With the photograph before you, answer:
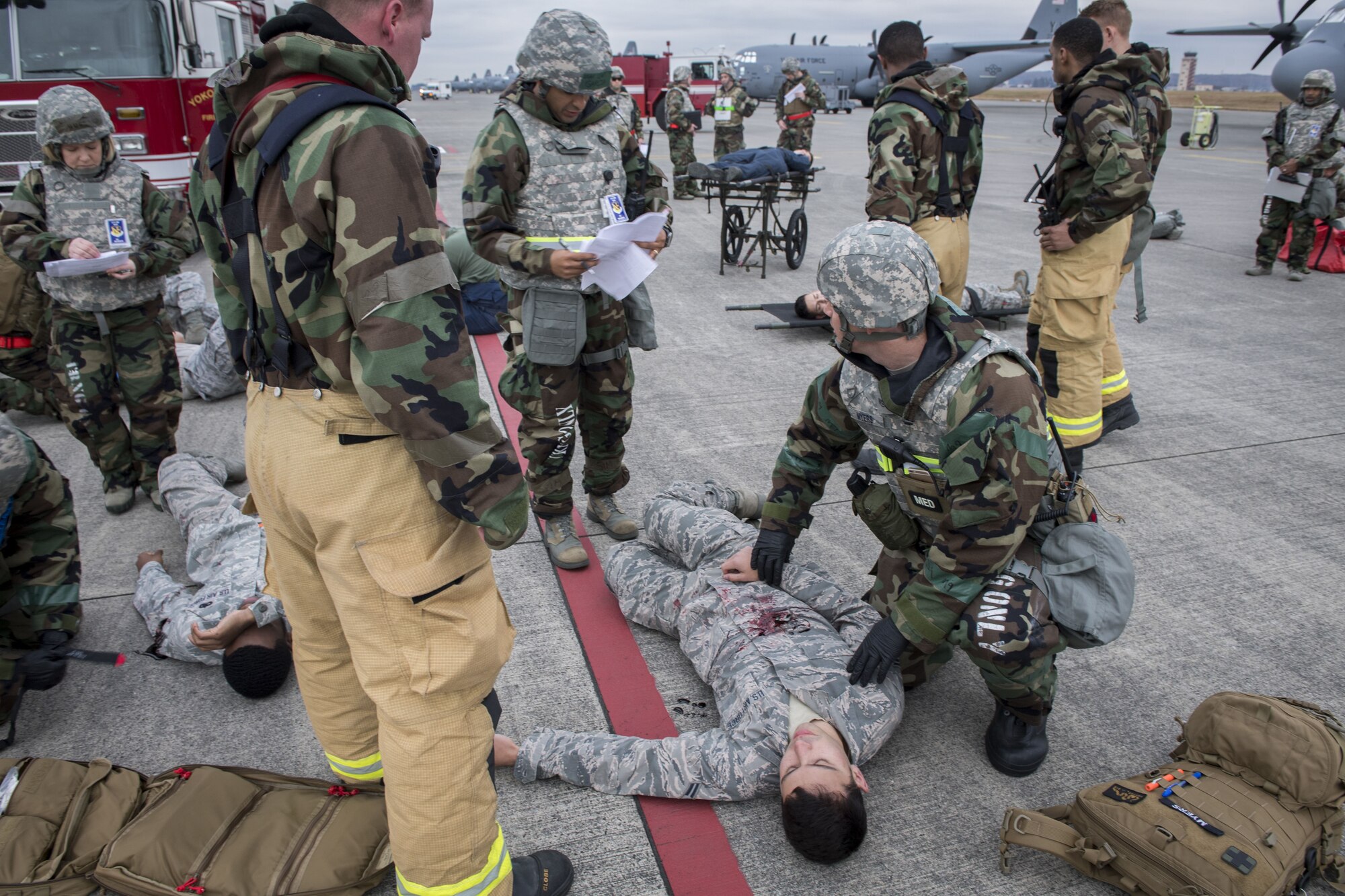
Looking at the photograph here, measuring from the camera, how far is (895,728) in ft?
8.67

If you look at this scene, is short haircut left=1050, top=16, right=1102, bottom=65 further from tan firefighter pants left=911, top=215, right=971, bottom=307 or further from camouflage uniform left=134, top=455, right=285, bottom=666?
camouflage uniform left=134, top=455, right=285, bottom=666

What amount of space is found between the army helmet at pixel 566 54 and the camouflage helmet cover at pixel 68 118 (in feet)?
6.78

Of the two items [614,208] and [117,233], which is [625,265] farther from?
[117,233]

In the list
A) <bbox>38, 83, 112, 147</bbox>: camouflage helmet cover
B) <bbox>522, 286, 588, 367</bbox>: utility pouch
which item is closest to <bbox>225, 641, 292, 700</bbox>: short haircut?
<bbox>522, 286, 588, 367</bbox>: utility pouch

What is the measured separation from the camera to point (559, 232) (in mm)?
3402

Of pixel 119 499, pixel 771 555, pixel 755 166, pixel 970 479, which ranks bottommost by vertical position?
pixel 119 499

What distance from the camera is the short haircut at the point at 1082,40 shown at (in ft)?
13.6

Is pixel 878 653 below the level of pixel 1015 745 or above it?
above

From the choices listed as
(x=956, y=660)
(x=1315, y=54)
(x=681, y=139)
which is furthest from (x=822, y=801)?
(x=1315, y=54)

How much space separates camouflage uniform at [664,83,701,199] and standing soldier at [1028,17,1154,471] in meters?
9.27

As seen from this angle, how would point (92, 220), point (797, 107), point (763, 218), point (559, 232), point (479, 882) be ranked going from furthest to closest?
point (797, 107)
point (763, 218)
point (92, 220)
point (559, 232)
point (479, 882)

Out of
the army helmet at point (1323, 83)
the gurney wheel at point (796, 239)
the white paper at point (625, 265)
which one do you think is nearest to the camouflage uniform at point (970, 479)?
the white paper at point (625, 265)

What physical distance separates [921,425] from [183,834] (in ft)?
7.09

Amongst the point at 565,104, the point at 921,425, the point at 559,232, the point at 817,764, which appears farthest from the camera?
the point at 559,232
